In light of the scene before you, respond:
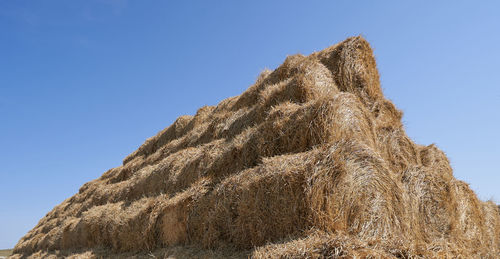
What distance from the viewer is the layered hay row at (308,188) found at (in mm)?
3492

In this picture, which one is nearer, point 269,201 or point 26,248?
point 269,201

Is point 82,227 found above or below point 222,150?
below

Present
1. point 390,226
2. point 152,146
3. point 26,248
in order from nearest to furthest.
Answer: point 390,226
point 152,146
point 26,248

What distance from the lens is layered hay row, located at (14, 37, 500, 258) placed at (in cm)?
349

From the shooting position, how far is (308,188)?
357cm

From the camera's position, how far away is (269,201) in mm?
3936

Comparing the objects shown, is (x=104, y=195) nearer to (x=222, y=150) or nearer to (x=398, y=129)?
(x=222, y=150)

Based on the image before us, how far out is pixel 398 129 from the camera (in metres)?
5.95

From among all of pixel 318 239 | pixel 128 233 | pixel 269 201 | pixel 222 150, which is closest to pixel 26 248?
pixel 128 233

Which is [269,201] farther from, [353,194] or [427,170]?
[427,170]

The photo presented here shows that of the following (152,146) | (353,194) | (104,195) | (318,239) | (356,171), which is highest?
(152,146)

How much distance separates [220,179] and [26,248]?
10.6 meters

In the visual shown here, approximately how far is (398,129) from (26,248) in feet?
42.0

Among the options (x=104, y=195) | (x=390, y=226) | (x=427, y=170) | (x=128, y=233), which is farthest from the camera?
(x=104, y=195)
